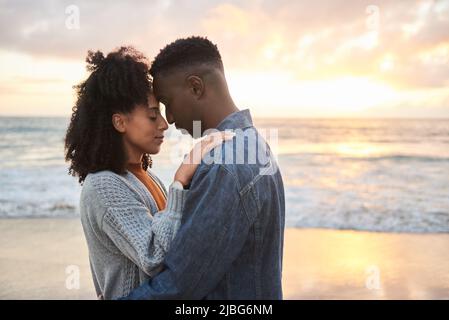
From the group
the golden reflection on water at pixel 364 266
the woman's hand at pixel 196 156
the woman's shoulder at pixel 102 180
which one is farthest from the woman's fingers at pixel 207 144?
the golden reflection on water at pixel 364 266

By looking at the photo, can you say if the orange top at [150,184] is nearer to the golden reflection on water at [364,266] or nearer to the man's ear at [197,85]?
the man's ear at [197,85]

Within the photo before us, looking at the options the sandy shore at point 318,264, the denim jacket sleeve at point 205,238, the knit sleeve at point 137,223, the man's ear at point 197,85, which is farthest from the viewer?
the sandy shore at point 318,264

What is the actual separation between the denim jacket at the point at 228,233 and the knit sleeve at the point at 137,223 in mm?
45

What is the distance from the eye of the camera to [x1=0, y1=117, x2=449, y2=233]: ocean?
10.2 meters

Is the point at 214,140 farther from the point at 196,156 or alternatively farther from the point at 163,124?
the point at 163,124

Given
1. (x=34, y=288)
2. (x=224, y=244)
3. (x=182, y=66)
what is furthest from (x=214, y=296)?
(x=34, y=288)

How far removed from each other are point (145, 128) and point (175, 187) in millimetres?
482

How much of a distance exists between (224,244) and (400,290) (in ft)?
15.0

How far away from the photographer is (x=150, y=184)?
245 cm

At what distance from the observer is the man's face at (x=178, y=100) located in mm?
Result: 2080

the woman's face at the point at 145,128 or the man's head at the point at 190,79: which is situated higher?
the man's head at the point at 190,79

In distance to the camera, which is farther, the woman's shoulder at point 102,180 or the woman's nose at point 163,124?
the woman's nose at point 163,124
